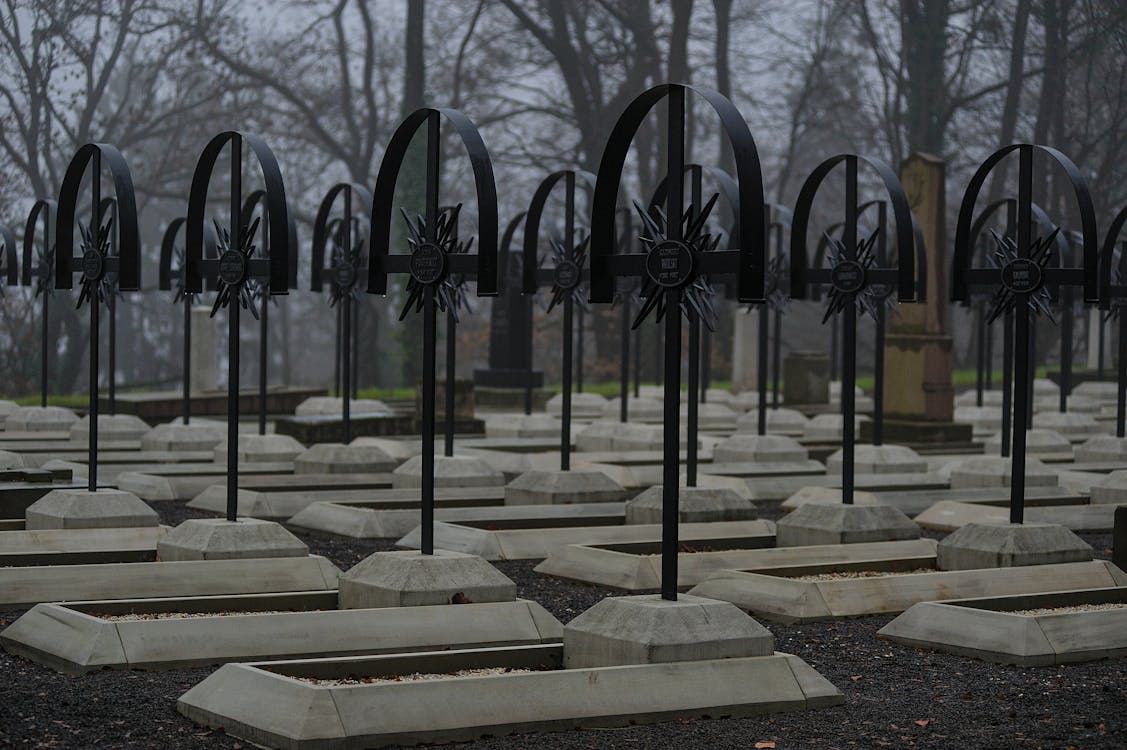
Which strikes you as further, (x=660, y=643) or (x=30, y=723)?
(x=660, y=643)

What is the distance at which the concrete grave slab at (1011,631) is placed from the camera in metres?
8.22

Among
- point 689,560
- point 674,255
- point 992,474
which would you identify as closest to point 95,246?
point 689,560

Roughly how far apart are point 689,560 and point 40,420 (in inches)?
436

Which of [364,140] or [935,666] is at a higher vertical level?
[364,140]

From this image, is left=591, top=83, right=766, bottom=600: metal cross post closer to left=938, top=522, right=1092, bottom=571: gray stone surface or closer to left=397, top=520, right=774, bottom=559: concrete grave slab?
left=938, top=522, right=1092, bottom=571: gray stone surface

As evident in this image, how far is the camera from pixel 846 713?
7094mm

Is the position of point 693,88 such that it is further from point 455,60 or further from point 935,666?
point 455,60

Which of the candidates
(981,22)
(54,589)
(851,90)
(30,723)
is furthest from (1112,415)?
(30,723)

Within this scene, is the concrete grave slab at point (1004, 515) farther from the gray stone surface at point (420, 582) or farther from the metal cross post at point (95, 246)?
the metal cross post at point (95, 246)

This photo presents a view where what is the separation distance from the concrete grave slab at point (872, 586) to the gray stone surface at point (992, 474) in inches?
202

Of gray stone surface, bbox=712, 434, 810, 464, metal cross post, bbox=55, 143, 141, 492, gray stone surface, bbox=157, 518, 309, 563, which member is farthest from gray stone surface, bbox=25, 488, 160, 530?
gray stone surface, bbox=712, 434, 810, 464

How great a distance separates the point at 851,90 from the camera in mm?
39031

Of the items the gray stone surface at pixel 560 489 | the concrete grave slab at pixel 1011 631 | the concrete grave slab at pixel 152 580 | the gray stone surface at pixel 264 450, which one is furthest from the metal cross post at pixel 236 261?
the gray stone surface at pixel 264 450

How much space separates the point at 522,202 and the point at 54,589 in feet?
104
